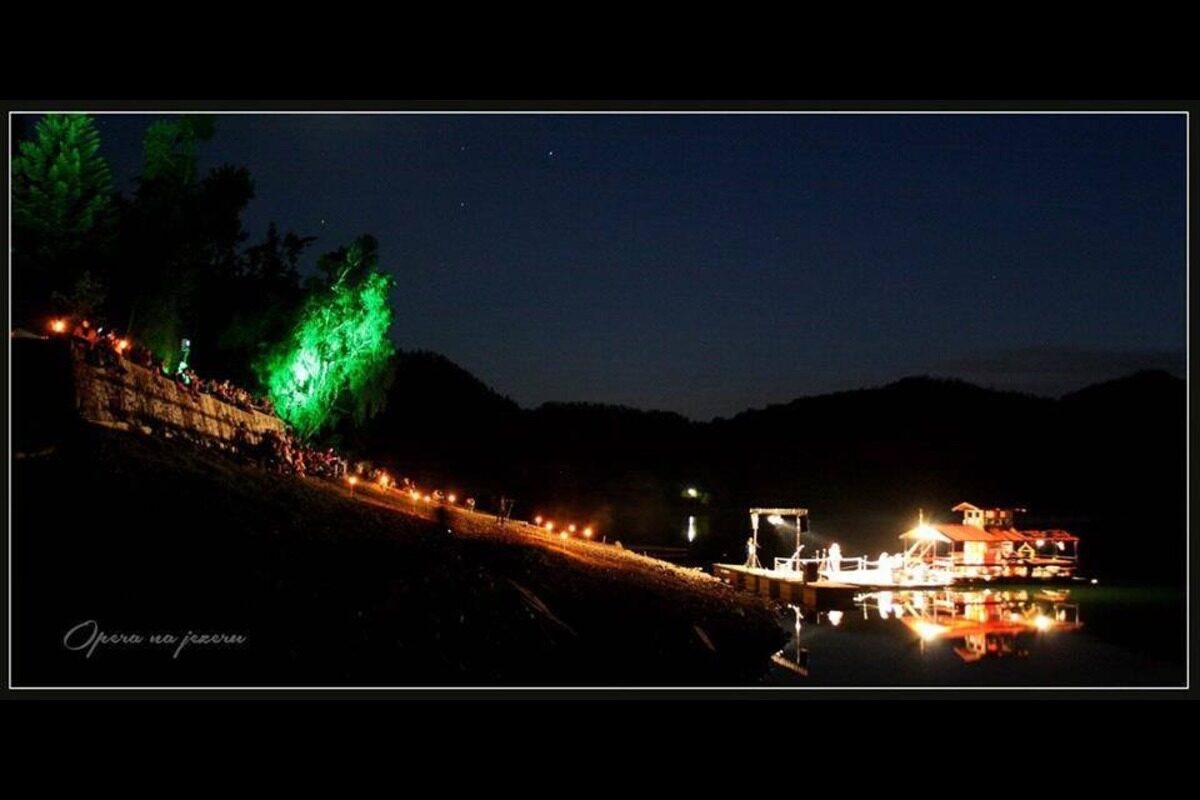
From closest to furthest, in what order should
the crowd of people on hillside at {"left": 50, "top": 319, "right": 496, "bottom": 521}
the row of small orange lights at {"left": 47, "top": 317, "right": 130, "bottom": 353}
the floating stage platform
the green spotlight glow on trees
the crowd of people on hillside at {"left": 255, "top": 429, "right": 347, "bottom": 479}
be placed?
the row of small orange lights at {"left": 47, "top": 317, "right": 130, "bottom": 353} → the crowd of people on hillside at {"left": 50, "top": 319, "right": 496, "bottom": 521} → the crowd of people on hillside at {"left": 255, "top": 429, "right": 347, "bottom": 479} → the floating stage platform → the green spotlight glow on trees

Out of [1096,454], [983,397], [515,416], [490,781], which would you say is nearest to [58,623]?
[490,781]

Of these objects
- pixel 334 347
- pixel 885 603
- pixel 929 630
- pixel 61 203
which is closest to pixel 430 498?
pixel 334 347

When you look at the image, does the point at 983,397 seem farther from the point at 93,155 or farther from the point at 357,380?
the point at 93,155

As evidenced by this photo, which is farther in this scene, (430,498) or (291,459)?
(430,498)

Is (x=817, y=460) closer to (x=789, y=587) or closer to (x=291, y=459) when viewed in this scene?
(x=789, y=587)

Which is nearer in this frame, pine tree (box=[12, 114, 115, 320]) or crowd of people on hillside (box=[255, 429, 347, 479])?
crowd of people on hillside (box=[255, 429, 347, 479])

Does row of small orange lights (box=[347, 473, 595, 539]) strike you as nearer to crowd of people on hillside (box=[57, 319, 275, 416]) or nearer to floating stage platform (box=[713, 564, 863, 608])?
crowd of people on hillside (box=[57, 319, 275, 416])

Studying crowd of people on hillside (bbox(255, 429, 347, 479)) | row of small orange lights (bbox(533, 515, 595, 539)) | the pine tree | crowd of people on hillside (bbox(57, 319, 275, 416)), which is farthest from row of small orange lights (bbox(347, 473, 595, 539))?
the pine tree
